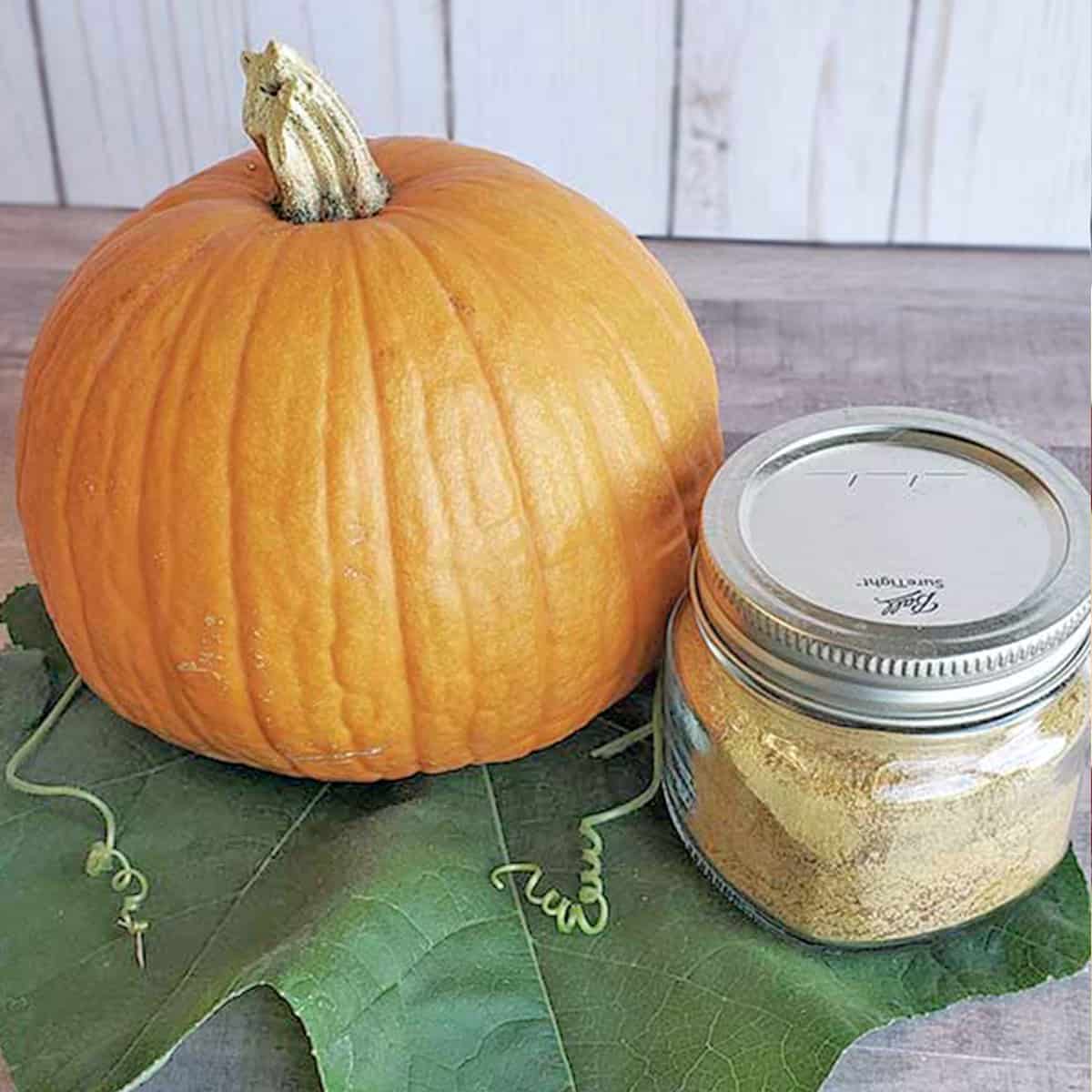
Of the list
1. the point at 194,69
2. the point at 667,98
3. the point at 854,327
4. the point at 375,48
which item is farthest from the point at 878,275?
the point at 194,69

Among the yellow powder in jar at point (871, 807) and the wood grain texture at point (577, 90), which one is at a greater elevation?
the wood grain texture at point (577, 90)

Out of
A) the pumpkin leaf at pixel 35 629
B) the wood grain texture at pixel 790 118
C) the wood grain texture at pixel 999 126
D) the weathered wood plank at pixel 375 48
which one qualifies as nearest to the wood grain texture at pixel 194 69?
the weathered wood plank at pixel 375 48

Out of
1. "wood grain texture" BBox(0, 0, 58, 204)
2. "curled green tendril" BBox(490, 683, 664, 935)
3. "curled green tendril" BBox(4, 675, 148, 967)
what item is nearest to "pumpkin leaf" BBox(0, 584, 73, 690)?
"curled green tendril" BBox(4, 675, 148, 967)

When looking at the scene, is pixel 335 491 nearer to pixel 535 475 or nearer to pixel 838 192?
pixel 535 475

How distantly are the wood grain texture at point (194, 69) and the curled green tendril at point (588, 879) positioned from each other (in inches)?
26.4

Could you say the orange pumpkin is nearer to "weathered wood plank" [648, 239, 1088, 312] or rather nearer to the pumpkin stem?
the pumpkin stem

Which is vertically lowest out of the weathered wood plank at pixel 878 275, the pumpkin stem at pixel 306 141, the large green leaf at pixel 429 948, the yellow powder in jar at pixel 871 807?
the large green leaf at pixel 429 948

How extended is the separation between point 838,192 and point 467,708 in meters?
0.74

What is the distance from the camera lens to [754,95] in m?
1.29

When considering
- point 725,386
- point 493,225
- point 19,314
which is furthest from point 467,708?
point 19,314

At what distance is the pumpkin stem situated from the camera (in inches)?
28.2

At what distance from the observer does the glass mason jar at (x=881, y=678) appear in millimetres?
644

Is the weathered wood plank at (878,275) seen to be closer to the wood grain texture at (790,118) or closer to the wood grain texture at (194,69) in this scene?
the wood grain texture at (790,118)

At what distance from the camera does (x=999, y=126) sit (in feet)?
4.29
